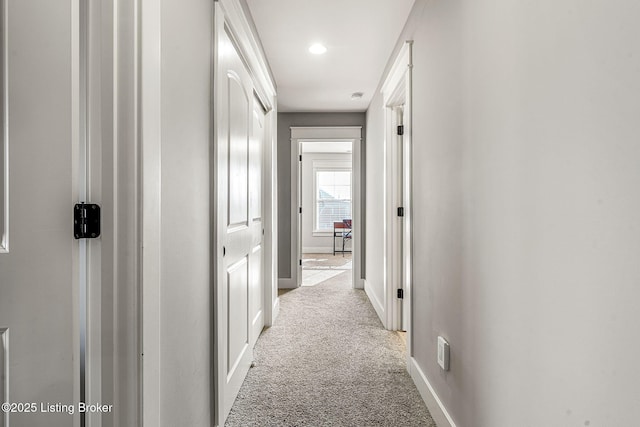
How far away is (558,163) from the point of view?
89cm

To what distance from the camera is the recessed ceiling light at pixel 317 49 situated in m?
2.85

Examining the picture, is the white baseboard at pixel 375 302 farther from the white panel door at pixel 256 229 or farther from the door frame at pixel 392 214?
the white panel door at pixel 256 229

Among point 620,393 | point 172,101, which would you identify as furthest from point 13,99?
point 620,393

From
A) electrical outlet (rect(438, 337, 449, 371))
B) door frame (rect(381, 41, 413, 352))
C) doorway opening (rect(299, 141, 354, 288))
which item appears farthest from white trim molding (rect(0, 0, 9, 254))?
doorway opening (rect(299, 141, 354, 288))

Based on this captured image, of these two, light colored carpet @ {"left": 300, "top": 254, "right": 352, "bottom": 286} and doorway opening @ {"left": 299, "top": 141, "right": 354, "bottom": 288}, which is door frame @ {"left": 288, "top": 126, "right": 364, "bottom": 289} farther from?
doorway opening @ {"left": 299, "top": 141, "right": 354, "bottom": 288}

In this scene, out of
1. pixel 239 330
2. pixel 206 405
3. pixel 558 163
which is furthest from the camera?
pixel 239 330

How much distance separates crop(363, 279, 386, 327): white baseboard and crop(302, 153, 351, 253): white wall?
434 cm

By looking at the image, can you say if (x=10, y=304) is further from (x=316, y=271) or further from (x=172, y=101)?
(x=316, y=271)

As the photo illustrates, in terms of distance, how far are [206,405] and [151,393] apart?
70cm

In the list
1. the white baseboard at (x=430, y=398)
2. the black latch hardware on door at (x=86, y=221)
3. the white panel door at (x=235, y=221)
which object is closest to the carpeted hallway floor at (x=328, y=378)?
the white baseboard at (x=430, y=398)

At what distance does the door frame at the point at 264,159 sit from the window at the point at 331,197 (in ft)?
18.2

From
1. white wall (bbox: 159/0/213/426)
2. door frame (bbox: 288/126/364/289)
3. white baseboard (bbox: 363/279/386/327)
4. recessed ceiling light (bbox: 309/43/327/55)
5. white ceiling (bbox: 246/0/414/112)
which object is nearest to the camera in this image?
white wall (bbox: 159/0/213/426)

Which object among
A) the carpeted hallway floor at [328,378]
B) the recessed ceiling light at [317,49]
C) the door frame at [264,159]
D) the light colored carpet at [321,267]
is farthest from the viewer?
the light colored carpet at [321,267]

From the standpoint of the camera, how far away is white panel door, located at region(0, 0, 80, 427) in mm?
785
